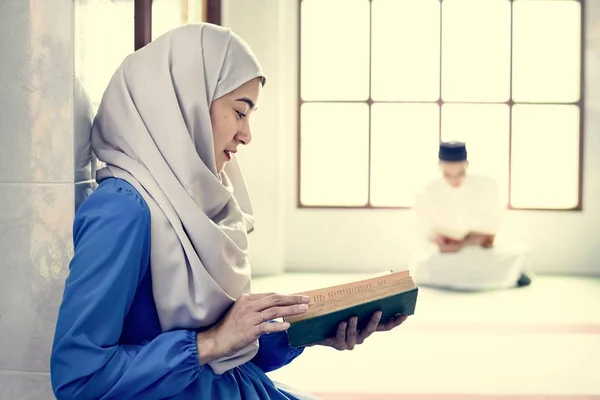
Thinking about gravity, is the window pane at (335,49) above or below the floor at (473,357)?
above

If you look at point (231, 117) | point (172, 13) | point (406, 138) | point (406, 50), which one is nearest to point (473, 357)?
point (172, 13)

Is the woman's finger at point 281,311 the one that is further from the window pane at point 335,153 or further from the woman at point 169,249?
the window pane at point 335,153

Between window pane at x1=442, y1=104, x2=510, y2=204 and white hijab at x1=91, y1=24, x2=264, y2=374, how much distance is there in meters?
5.30

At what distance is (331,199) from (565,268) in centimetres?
207

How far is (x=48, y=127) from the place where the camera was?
1509mm

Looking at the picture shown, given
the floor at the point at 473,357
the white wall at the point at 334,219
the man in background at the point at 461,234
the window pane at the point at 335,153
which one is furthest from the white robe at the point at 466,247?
the window pane at the point at 335,153

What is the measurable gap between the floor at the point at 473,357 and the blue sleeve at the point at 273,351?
151cm

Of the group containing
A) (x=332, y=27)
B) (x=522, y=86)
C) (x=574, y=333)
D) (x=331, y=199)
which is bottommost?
(x=574, y=333)

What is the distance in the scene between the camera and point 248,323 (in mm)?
1254

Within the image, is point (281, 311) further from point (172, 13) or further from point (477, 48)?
point (477, 48)

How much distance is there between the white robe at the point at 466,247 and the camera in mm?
5855

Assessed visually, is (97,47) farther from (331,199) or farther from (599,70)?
(599,70)

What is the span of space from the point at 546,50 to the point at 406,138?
140 centimetres

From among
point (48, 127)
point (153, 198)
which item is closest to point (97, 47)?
point (48, 127)
